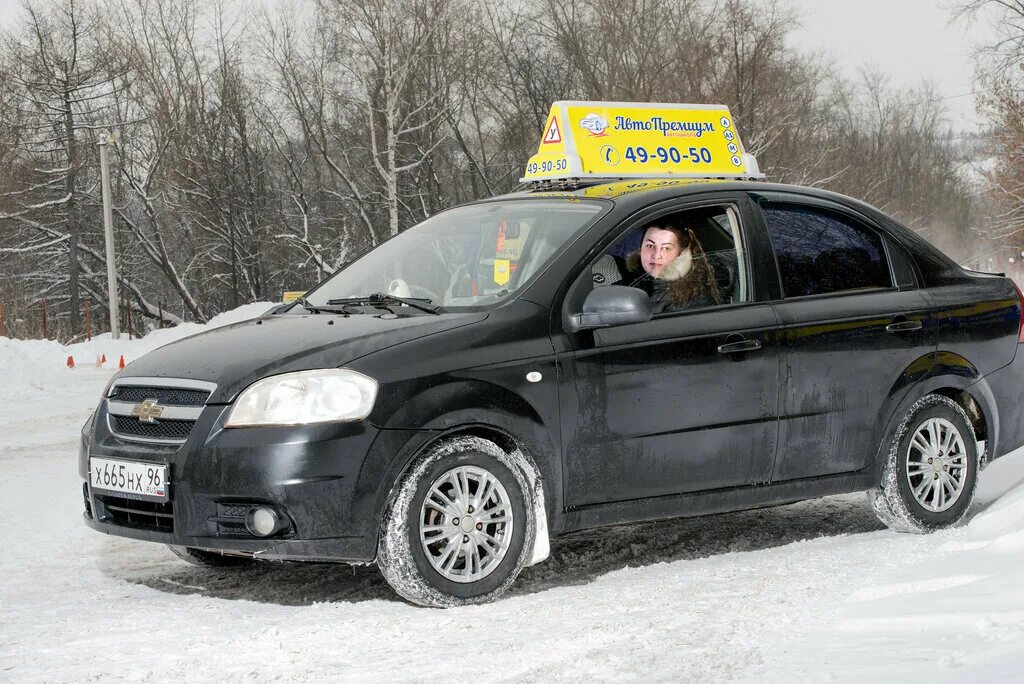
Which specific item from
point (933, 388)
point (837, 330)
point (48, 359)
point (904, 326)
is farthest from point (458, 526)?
point (48, 359)

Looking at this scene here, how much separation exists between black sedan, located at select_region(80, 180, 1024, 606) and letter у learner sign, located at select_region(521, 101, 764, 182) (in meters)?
5.78

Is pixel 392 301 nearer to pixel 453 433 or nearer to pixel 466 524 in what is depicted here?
pixel 453 433

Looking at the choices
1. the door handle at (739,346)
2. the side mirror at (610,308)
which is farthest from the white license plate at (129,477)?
the door handle at (739,346)

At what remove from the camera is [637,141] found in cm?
1224

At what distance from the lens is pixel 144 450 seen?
187 inches

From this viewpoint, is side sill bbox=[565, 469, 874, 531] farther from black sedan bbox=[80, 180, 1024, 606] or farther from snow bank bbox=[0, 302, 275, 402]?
snow bank bbox=[0, 302, 275, 402]

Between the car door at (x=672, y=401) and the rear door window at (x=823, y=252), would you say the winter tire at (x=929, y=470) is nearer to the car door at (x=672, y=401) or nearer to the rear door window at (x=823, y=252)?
the rear door window at (x=823, y=252)

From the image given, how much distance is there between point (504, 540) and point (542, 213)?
1.62 m

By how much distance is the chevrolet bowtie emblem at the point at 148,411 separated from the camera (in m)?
4.79

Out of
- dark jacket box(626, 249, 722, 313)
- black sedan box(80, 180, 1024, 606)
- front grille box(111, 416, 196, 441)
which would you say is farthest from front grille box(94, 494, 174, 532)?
dark jacket box(626, 249, 722, 313)

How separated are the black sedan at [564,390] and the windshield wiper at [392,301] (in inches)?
0.8

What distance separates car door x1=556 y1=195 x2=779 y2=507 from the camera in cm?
511

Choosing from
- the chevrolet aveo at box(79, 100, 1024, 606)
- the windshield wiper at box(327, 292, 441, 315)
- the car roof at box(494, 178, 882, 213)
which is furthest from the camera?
the car roof at box(494, 178, 882, 213)

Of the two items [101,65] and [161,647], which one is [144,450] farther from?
[101,65]
